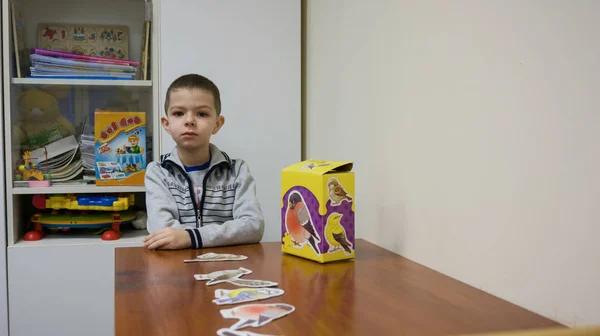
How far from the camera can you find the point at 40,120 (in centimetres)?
230

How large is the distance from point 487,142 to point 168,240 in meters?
0.80

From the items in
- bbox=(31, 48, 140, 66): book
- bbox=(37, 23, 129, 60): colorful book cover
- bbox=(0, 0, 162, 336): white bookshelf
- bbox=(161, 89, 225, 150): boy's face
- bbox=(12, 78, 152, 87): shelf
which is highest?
bbox=(37, 23, 129, 60): colorful book cover

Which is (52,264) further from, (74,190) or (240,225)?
(240,225)

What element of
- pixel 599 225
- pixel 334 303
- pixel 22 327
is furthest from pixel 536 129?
pixel 22 327

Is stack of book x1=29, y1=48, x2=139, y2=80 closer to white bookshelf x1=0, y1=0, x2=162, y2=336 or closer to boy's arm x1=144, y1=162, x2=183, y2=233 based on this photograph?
white bookshelf x1=0, y1=0, x2=162, y2=336

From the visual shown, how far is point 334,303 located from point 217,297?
0.64 ft

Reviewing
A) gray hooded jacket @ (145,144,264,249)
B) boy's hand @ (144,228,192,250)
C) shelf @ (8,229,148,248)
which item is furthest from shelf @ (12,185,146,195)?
boy's hand @ (144,228,192,250)

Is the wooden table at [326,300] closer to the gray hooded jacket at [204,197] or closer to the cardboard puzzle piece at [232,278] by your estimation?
the cardboard puzzle piece at [232,278]

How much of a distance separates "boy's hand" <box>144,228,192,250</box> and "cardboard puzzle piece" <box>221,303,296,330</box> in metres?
0.60

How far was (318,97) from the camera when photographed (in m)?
2.20

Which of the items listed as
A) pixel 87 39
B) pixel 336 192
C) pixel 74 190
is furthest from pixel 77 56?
pixel 336 192

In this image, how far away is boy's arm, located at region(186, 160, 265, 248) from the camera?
1.54 metres

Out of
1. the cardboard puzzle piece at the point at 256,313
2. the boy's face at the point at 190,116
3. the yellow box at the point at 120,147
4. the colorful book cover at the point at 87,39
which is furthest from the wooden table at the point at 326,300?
the colorful book cover at the point at 87,39

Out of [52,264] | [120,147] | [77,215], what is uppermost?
[120,147]
